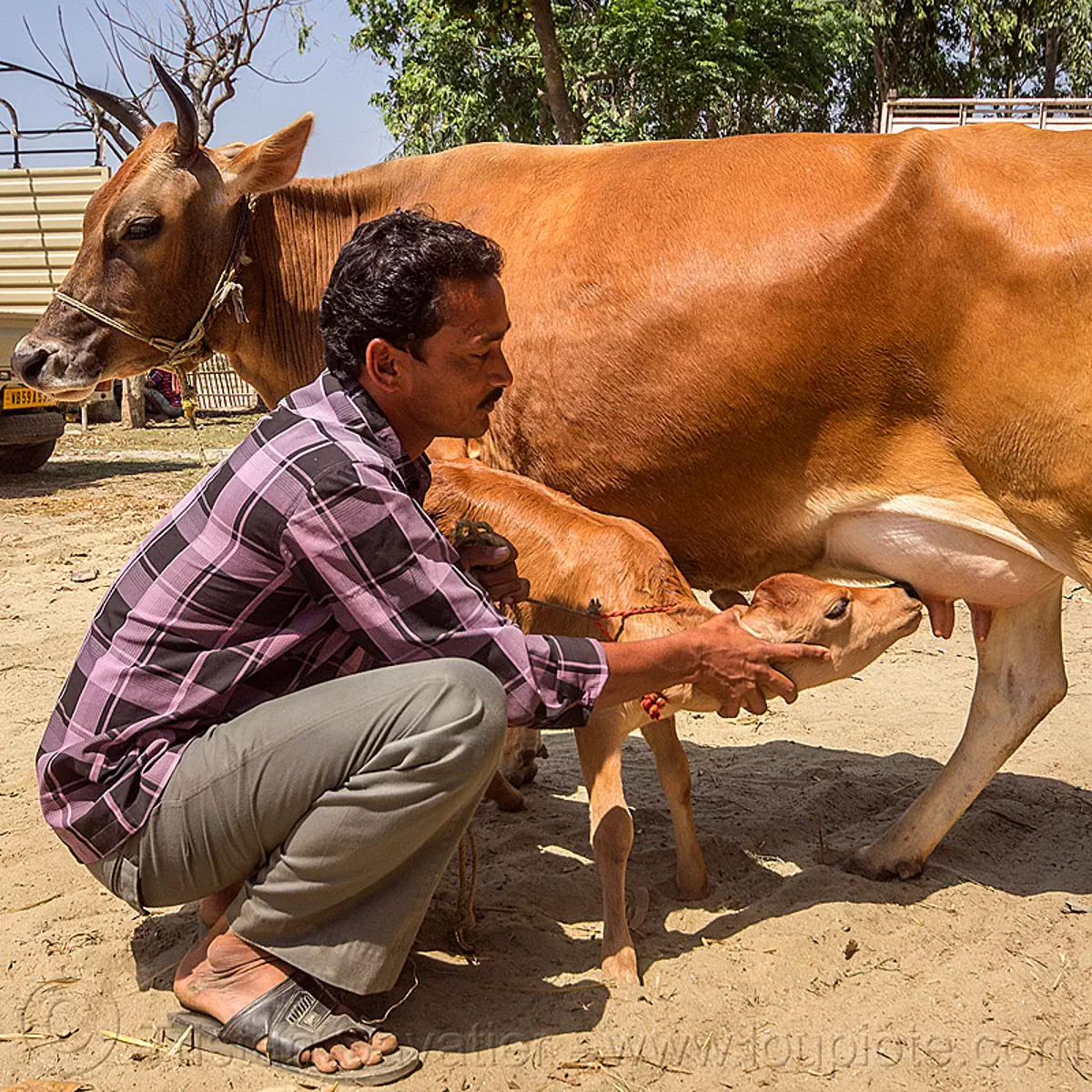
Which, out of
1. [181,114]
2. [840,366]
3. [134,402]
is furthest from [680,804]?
[134,402]

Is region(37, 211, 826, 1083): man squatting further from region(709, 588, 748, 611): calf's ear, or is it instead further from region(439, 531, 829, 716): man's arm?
region(709, 588, 748, 611): calf's ear

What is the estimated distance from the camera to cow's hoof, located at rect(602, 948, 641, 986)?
316 centimetres

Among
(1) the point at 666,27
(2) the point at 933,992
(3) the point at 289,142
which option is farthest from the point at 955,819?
(1) the point at 666,27

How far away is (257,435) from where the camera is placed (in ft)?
8.50

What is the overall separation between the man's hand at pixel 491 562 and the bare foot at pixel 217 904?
941mm

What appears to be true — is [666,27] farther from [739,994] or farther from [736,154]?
[739,994]

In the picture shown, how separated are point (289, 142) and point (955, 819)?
3214mm

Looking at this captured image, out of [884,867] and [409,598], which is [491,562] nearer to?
[409,598]

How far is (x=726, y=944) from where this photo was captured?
11.2ft

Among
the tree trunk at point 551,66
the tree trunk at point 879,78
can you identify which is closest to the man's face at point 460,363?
the tree trunk at point 551,66

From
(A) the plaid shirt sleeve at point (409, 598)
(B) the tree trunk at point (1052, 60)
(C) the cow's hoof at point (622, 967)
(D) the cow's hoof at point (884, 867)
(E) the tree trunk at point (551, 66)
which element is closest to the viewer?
(A) the plaid shirt sleeve at point (409, 598)

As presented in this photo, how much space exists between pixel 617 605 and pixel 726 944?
39.3 inches

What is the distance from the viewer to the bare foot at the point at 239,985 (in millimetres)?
2688

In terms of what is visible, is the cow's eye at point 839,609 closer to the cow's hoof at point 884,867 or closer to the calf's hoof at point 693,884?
the calf's hoof at point 693,884
